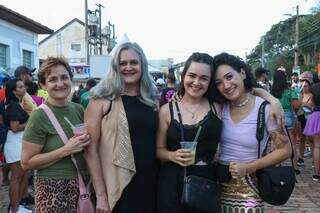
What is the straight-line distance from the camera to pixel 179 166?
310cm

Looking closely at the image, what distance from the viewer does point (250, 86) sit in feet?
11.0

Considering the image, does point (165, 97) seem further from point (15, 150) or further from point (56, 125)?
point (15, 150)

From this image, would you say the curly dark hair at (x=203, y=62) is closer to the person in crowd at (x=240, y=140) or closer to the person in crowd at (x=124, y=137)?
the person in crowd at (x=240, y=140)

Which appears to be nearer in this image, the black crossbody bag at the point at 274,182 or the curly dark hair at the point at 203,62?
the black crossbody bag at the point at 274,182

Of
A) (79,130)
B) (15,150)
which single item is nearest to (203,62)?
(79,130)

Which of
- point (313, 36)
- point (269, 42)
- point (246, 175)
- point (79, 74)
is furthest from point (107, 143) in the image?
point (269, 42)

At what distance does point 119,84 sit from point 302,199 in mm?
4620

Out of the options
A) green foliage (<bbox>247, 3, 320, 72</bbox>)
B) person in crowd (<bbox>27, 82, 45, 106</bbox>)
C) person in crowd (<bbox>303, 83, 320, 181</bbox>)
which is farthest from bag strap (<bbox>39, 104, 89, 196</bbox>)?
green foliage (<bbox>247, 3, 320, 72</bbox>)

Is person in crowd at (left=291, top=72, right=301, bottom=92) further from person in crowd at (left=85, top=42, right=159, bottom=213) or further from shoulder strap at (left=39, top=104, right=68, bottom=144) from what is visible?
shoulder strap at (left=39, top=104, right=68, bottom=144)

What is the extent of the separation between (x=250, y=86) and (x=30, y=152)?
65.2 inches

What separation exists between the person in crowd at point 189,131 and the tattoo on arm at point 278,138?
38cm

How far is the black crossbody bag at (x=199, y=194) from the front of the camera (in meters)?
2.98

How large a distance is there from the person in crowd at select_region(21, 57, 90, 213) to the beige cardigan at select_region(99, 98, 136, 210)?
157 millimetres

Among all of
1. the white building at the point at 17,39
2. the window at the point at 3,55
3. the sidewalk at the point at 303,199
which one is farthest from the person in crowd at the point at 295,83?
the window at the point at 3,55
